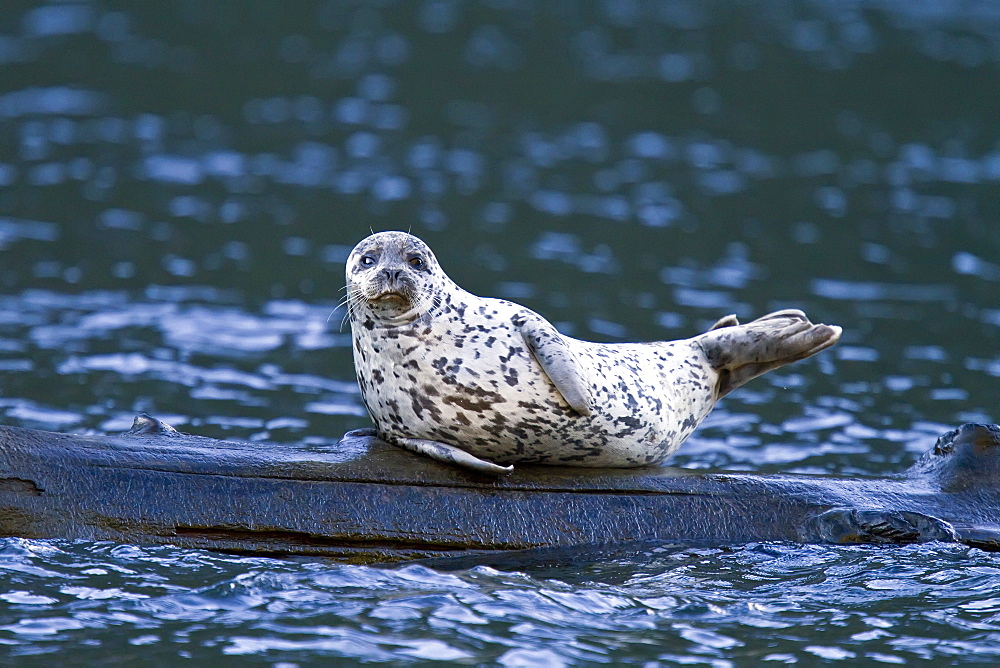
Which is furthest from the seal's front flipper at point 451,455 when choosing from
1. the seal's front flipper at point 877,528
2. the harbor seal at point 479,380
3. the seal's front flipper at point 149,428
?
the seal's front flipper at point 877,528

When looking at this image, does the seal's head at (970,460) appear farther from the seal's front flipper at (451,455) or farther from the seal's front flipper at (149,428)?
the seal's front flipper at (149,428)

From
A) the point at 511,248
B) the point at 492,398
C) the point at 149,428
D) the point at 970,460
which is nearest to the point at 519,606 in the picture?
the point at 492,398

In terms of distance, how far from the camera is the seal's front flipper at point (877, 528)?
214 inches

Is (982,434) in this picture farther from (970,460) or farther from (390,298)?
(390,298)

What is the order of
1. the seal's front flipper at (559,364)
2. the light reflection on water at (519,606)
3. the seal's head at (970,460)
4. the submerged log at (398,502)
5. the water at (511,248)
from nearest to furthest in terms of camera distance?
1. the light reflection on water at (519,606)
2. the water at (511,248)
3. the submerged log at (398,502)
4. the seal's front flipper at (559,364)
5. the seal's head at (970,460)

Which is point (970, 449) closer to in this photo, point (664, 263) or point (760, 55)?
point (664, 263)

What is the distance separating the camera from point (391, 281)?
18.2 feet

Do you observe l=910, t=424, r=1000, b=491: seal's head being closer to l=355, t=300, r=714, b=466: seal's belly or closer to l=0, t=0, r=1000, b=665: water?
l=0, t=0, r=1000, b=665: water

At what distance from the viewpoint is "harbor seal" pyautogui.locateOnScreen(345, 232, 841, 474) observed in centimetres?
557

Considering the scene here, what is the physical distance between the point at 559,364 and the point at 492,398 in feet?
1.01

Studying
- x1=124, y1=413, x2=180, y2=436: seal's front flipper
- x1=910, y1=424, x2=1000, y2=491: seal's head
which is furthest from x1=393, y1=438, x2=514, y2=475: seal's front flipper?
x1=910, y1=424, x2=1000, y2=491: seal's head

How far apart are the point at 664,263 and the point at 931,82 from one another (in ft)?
19.7

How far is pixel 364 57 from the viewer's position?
1540cm

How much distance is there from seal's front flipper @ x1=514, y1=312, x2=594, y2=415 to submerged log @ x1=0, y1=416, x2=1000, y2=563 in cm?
33
